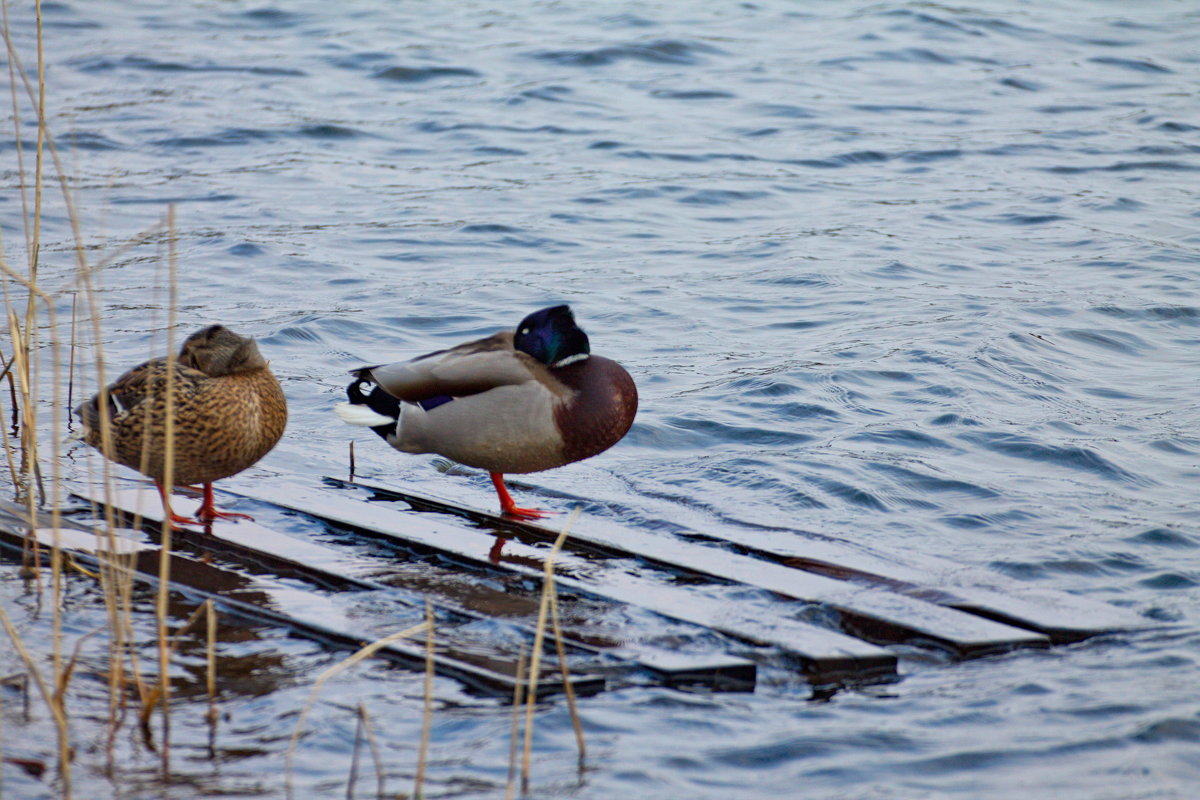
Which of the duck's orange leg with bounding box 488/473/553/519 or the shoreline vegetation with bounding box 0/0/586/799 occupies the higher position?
the shoreline vegetation with bounding box 0/0/586/799

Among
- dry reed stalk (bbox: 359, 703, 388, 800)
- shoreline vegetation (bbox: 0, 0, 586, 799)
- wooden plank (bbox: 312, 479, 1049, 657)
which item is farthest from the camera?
wooden plank (bbox: 312, 479, 1049, 657)

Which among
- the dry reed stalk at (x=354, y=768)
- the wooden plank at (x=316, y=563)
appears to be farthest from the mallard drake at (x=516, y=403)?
the dry reed stalk at (x=354, y=768)

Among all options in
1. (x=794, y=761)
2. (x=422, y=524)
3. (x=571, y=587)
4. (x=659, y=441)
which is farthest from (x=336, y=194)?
(x=794, y=761)

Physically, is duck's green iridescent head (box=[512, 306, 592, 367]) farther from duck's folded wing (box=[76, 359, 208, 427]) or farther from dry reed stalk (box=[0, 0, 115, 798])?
dry reed stalk (box=[0, 0, 115, 798])

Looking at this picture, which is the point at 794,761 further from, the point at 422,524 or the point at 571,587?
the point at 422,524

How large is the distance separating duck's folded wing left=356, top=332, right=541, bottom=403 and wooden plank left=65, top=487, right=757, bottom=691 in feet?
2.46

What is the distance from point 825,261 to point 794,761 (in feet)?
20.6

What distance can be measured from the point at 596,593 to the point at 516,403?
98 cm

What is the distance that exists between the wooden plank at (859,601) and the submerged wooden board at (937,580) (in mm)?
55

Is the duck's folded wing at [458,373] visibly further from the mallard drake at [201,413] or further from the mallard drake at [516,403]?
the mallard drake at [201,413]

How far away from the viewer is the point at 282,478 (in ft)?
18.1

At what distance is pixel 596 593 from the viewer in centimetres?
430

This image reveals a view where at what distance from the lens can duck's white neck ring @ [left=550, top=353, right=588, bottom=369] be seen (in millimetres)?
5172

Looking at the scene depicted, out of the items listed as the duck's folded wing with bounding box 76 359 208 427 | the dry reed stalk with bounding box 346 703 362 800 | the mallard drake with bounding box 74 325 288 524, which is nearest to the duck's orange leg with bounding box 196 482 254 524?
the mallard drake with bounding box 74 325 288 524
